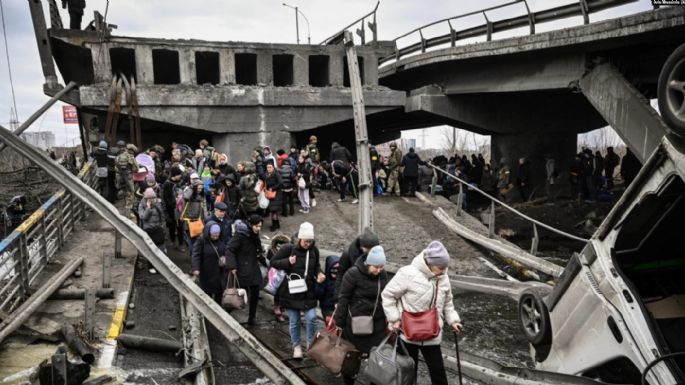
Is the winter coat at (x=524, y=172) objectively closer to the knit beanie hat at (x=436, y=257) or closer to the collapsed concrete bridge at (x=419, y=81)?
the collapsed concrete bridge at (x=419, y=81)

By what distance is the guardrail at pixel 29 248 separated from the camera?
7000mm

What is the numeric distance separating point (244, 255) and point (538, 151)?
17311mm

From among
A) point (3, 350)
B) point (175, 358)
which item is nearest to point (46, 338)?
point (3, 350)

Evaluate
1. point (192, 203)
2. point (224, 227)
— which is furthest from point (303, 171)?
point (224, 227)

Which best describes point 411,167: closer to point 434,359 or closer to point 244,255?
point 244,255

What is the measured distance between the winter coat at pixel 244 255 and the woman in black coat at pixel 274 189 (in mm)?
4714

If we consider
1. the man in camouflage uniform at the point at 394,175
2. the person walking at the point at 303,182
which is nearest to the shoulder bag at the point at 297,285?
the person walking at the point at 303,182

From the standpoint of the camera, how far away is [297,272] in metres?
6.49


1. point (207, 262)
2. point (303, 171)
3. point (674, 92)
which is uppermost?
point (674, 92)

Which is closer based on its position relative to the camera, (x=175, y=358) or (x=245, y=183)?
(x=175, y=358)

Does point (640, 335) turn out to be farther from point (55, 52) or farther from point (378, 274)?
point (55, 52)

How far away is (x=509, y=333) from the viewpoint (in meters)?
7.89

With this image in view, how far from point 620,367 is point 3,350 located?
6.35 meters

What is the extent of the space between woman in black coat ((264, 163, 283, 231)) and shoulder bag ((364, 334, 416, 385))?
792 centimetres
